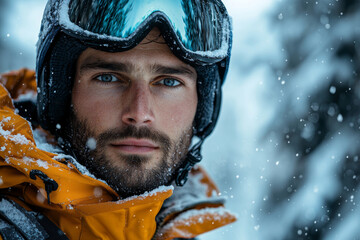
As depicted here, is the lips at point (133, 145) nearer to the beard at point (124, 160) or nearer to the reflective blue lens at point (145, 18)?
the beard at point (124, 160)

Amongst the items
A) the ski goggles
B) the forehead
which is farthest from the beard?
the ski goggles

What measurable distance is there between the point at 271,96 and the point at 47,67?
21.1 feet

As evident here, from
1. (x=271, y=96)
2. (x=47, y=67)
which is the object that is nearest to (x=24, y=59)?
(x=271, y=96)

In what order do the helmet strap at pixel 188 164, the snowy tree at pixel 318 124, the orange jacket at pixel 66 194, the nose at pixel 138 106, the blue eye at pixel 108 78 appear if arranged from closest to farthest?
the orange jacket at pixel 66 194 → the nose at pixel 138 106 → the blue eye at pixel 108 78 → the helmet strap at pixel 188 164 → the snowy tree at pixel 318 124

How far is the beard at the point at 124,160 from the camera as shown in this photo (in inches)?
74.9

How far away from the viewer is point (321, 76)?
Answer: 19.9 feet

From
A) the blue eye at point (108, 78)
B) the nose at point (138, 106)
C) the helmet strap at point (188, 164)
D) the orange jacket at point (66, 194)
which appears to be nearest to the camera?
the orange jacket at point (66, 194)

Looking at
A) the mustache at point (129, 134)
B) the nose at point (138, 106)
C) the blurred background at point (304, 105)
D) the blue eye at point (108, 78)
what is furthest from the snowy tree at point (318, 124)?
the blue eye at point (108, 78)

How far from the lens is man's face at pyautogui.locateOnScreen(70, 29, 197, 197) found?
1903 millimetres

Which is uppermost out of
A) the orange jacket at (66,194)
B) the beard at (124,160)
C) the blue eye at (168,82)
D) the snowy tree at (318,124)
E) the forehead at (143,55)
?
the snowy tree at (318,124)

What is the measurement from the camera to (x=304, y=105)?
21.0 ft

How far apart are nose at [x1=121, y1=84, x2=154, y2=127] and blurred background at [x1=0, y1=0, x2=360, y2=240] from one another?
3.20m

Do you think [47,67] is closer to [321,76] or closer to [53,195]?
[53,195]

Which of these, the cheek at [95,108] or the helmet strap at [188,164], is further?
the helmet strap at [188,164]
